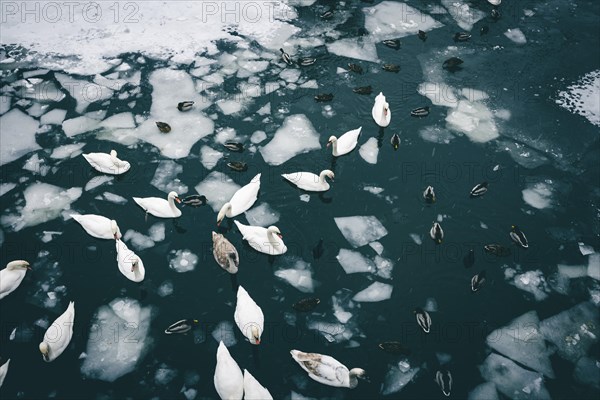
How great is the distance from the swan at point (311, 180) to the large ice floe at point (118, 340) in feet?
6.29

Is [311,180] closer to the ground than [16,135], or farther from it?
farther from it

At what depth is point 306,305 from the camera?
3.79 metres

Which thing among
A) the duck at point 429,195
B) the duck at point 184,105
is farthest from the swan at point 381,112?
the duck at point 184,105

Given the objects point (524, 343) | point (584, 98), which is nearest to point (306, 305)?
→ point (524, 343)

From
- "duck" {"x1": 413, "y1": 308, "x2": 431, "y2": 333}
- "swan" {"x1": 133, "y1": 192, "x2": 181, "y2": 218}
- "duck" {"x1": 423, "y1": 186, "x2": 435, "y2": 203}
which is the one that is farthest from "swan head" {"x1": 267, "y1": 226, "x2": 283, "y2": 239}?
"duck" {"x1": 423, "y1": 186, "x2": 435, "y2": 203}

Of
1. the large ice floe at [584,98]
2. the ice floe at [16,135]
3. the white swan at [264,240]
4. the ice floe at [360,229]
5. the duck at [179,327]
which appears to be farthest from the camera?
the large ice floe at [584,98]

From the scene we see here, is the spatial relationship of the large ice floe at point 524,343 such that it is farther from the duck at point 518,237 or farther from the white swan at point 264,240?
the white swan at point 264,240

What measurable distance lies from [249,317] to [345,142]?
2302 millimetres

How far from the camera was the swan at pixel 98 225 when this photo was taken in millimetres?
4156

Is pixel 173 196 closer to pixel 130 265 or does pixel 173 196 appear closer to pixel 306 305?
pixel 130 265

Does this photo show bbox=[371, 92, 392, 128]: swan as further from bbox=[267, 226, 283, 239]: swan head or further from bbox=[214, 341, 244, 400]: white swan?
bbox=[214, 341, 244, 400]: white swan

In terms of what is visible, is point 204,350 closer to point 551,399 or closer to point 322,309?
point 322,309

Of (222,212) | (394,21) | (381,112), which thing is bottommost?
(222,212)

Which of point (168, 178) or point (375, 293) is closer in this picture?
point (375, 293)
